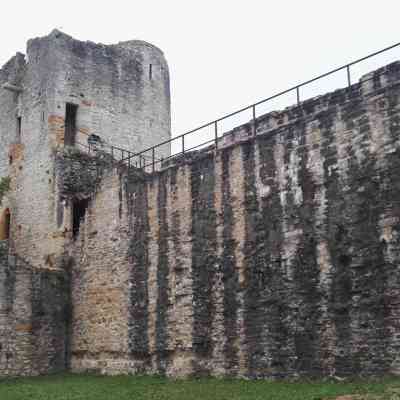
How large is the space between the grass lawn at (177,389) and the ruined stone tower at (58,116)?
5.32m

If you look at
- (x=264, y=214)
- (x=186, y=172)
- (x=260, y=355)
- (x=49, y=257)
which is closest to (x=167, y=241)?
(x=186, y=172)

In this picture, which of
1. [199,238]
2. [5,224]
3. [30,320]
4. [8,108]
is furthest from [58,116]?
[199,238]

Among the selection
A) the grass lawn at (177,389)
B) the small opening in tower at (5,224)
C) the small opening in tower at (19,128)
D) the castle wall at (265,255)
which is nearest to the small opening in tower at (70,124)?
the small opening in tower at (19,128)

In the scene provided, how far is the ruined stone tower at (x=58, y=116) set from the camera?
891 inches

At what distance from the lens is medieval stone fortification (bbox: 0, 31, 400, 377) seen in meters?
13.1

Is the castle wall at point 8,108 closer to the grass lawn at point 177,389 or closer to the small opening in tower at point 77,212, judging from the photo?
the small opening in tower at point 77,212

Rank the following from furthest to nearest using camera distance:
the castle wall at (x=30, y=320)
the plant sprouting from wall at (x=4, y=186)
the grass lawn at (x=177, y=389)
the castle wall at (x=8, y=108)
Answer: the castle wall at (x=8, y=108) → the plant sprouting from wall at (x=4, y=186) → the castle wall at (x=30, y=320) → the grass lawn at (x=177, y=389)

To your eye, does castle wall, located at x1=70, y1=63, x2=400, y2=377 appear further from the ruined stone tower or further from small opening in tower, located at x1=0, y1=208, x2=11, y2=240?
small opening in tower, located at x1=0, y1=208, x2=11, y2=240

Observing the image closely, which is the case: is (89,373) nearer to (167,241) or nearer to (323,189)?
(167,241)

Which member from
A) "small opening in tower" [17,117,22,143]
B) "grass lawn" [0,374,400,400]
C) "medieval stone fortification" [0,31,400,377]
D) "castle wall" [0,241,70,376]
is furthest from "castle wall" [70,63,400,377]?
"small opening in tower" [17,117,22,143]

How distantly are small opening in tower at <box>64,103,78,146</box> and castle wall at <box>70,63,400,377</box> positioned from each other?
507cm

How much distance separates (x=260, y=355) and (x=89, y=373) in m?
6.69

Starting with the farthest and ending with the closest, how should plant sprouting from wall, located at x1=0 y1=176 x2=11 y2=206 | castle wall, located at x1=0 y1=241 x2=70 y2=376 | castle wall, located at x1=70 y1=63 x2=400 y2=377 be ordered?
plant sprouting from wall, located at x1=0 y1=176 x2=11 y2=206 < castle wall, located at x1=0 y1=241 x2=70 y2=376 < castle wall, located at x1=70 y1=63 x2=400 y2=377

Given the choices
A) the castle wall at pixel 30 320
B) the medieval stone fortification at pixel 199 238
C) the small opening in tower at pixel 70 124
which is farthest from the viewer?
the small opening in tower at pixel 70 124
